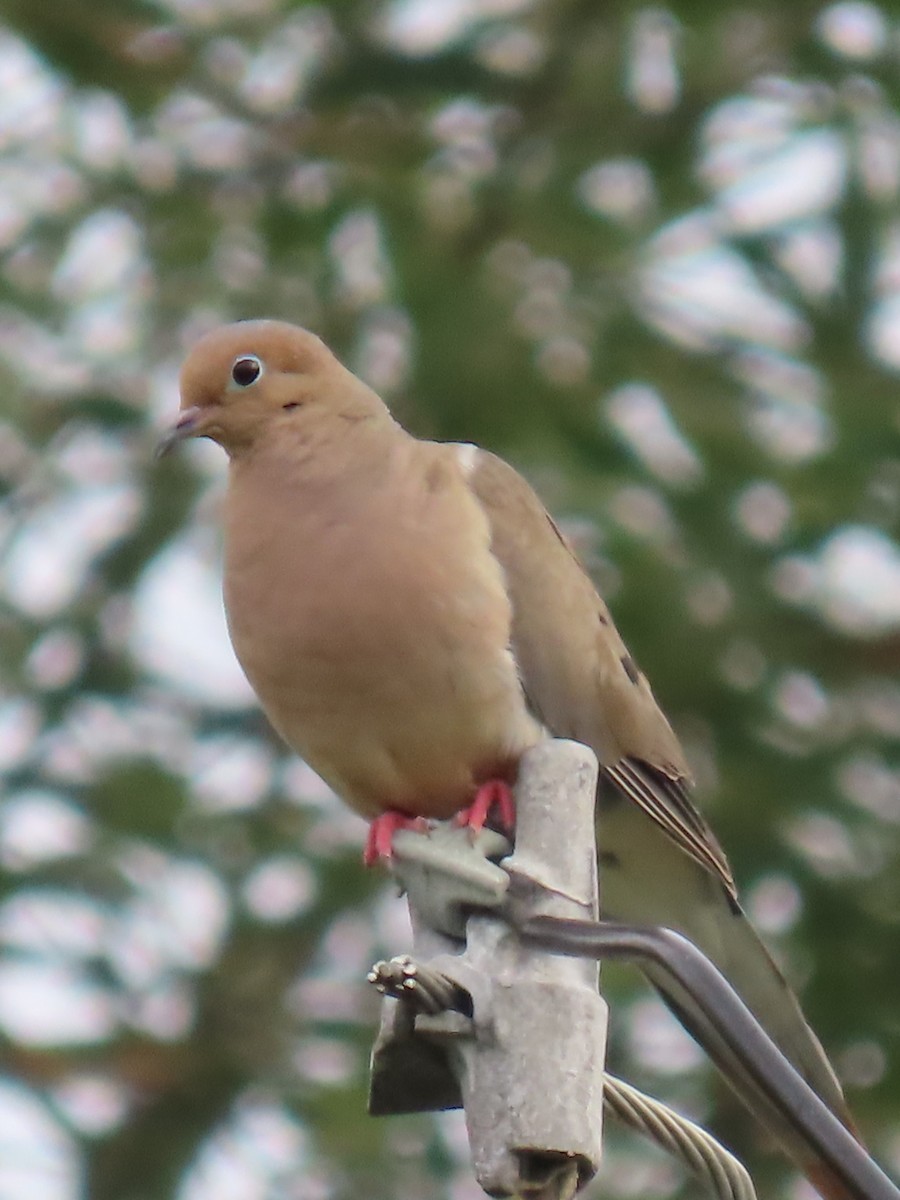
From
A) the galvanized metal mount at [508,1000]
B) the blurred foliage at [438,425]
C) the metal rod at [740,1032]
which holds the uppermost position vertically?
the metal rod at [740,1032]

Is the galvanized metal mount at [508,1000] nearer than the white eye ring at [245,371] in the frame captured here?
Yes

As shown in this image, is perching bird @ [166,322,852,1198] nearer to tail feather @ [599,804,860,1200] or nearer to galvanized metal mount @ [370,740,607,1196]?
tail feather @ [599,804,860,1200]

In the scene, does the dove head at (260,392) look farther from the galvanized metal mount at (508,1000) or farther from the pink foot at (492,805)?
the galvanized metal mount at (508,1000)

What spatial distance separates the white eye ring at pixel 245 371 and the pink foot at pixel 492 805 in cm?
103

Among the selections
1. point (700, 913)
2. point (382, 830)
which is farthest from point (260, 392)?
point (700, 913)

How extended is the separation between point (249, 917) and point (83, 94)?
2.32 meters

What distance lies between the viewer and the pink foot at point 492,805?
3.69 m

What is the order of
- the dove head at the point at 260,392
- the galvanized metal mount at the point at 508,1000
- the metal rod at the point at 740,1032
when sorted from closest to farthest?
the metal rod at the point at 740,1032 < the galvanized metal mount at the point at 508,1000 < the dove head at the point at 260,392

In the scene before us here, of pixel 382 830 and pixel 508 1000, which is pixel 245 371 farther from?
pixel 508 1000

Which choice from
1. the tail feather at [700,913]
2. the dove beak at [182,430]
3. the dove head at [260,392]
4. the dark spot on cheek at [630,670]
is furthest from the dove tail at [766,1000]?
the dove beak at [182,430]

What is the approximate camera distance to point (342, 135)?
254 inches

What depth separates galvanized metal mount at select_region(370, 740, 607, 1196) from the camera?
2576 millimetres

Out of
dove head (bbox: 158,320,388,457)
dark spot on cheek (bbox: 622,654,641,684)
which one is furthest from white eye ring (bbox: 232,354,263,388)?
dark spot on cheek (bbox: 622,654,641,684)

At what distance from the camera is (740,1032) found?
7.95 feet
